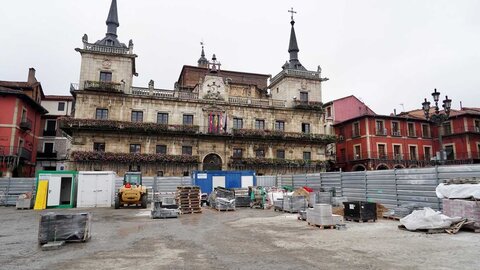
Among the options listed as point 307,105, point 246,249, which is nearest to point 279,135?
point 307,105

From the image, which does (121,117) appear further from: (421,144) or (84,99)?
(421,144)

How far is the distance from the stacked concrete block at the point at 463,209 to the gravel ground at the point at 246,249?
0.66 m

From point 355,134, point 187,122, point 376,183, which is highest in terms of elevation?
point 187,122

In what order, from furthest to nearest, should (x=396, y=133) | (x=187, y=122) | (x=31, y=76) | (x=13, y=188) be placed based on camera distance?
(x=396, y=133)
(x=31, y=76)
(x=187, y=122)
(x=13, y=188)

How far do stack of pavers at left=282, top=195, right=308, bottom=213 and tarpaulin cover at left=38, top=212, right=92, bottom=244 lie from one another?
11.3 m

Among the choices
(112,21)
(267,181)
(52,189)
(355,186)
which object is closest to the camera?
(355,186)

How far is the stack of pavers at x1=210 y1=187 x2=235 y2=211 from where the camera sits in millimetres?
18875

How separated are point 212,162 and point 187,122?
5459 millimetres

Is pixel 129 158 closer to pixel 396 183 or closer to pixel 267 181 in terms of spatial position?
pixel 267 181

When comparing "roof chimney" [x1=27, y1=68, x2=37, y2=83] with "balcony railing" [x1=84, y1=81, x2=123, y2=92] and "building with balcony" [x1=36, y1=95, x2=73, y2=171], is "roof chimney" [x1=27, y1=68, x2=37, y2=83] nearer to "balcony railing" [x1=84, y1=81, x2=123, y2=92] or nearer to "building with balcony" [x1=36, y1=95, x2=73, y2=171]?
"building with balcony" [x1=36, y1=95, x2=73, y2=171]

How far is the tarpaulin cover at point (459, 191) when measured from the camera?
10.5 meters

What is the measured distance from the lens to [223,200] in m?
18.9

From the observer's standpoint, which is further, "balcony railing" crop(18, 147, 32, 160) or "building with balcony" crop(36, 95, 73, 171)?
"building with balcony" crop(36, 95, 73, 171)

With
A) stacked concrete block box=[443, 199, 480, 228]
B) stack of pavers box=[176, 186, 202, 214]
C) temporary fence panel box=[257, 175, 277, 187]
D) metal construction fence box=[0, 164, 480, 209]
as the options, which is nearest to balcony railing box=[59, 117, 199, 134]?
metal construction fence box=[0, 164, 480, 209]
